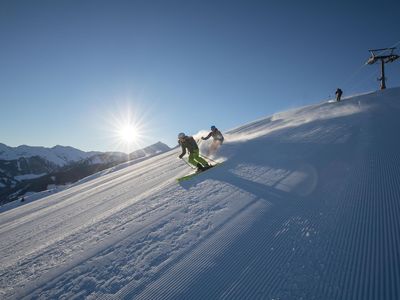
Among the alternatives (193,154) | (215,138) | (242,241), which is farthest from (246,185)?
(215,138)

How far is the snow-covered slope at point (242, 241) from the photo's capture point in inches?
135

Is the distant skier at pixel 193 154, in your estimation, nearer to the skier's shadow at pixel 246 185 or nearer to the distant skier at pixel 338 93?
the skier's shadow at pixel 246 185

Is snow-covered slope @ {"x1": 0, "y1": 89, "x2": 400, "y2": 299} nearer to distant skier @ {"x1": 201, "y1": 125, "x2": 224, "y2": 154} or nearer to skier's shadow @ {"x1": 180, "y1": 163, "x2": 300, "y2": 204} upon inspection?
skier's shadow @ {"x1": 180, "y1": 163, "x2": 300, "y2": 204}

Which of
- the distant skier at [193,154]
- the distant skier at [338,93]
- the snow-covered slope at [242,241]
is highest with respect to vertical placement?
the distant skier at [338,93]

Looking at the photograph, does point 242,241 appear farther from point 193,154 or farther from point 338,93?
point 338,93

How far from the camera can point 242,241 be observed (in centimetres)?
450

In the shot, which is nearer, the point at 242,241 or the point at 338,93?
the point at 242,241

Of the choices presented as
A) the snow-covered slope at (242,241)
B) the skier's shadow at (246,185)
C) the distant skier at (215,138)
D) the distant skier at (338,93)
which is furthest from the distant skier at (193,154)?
the distant skier at (338,93)

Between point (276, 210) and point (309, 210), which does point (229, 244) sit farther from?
point (309, 210)

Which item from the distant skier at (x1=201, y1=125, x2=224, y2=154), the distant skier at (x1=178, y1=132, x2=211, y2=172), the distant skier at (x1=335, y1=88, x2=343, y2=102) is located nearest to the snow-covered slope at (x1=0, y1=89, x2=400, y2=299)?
the distant skier at (x1=178, y1=132, x2=211, y2=172)

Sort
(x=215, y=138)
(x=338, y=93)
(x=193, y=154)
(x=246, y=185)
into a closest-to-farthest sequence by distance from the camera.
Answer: (x=246, y=185)
(x=193, y=154)
(x=215, y=138)
(x=338, y=93)

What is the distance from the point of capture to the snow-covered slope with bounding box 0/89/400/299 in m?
3.44

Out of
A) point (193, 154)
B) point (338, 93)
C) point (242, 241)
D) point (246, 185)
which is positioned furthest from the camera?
point (338, 93)

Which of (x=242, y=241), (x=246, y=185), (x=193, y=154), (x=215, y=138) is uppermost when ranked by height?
(x=215, y=138)
